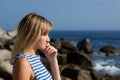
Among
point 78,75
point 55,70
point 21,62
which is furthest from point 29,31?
point 78,75

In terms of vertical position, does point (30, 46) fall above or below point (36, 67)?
above

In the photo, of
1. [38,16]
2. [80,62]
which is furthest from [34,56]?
[80,62]

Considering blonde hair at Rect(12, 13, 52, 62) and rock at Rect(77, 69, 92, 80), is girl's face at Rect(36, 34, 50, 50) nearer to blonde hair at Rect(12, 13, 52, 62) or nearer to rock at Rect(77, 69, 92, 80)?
blonde hair at Rect(12, 13, 52, 62)

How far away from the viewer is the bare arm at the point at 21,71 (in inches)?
134

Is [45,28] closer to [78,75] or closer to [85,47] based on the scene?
[78,75]

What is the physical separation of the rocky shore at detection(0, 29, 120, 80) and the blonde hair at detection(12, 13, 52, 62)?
10.6 meters

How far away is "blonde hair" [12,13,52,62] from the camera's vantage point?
139 inches

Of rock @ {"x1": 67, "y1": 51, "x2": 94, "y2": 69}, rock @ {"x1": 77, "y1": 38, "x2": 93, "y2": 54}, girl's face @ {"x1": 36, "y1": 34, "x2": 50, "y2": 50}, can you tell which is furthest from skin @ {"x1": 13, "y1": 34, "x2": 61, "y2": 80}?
rock @ {"x1": 77, "y1": 38, "x2": 93, "y2": 54}

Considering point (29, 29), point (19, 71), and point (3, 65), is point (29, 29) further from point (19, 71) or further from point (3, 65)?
point (3, 65)

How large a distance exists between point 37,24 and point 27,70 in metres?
0.38

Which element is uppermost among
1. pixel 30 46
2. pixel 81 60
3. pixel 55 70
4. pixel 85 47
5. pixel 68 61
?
pixel 30 46

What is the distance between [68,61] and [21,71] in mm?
22228

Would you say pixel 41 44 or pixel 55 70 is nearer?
pixel 41 44

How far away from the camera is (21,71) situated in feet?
11.2
